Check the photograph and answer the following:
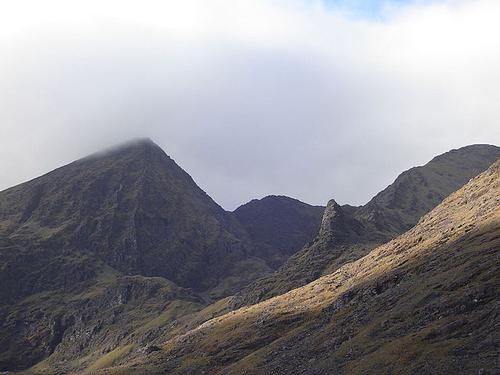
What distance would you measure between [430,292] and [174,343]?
4194 inches

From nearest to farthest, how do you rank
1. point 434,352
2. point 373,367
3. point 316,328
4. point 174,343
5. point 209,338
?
point 434,352 → point 373,367 → point 316,328 → point 209,338 → point 174,343

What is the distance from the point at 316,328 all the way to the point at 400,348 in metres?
48.3

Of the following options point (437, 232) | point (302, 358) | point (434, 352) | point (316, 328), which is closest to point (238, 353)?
point (316, 328)

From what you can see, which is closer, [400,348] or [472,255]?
[400,348]

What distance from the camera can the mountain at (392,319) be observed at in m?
72.6

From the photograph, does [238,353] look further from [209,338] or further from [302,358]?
[302,358]

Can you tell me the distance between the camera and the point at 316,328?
12462 centimetres

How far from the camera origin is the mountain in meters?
72.6

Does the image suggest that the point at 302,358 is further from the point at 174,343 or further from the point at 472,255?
the point at 174,343

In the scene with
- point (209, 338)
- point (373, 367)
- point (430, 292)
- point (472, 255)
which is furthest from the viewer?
point (209, 338)

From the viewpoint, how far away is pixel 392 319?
3696 inches

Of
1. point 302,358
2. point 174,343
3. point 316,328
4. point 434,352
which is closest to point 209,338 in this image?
point 174,343

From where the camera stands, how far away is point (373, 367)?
253ft

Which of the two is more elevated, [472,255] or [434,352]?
[472,255]
